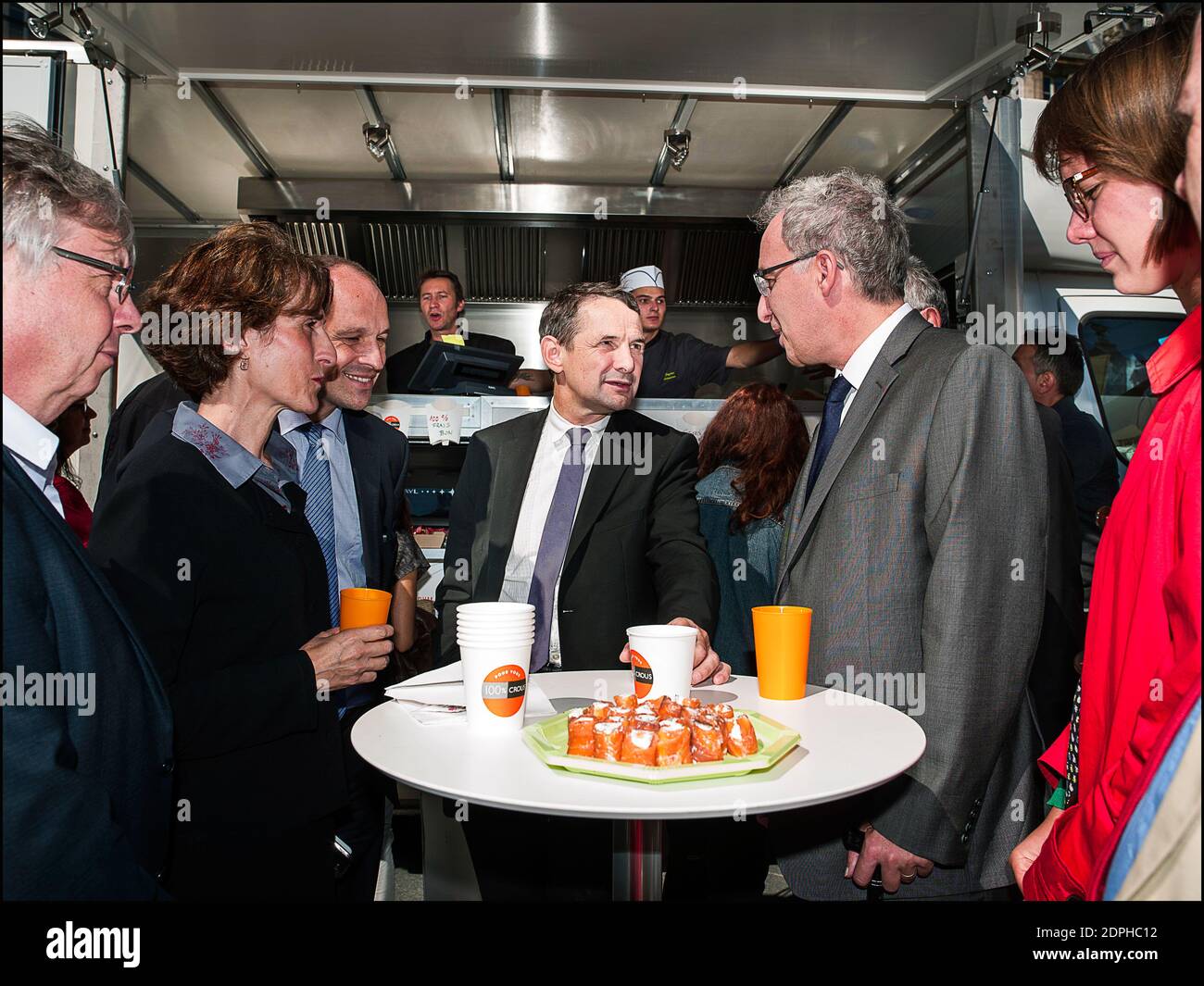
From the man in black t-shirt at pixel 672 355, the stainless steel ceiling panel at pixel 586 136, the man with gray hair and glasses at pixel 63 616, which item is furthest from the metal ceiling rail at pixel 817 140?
the man with gray hair and glasses at pixel 63 616

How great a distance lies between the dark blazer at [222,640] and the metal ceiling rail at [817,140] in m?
4.00

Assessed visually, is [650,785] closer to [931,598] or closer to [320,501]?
[931,598]

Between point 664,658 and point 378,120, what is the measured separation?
430 cm

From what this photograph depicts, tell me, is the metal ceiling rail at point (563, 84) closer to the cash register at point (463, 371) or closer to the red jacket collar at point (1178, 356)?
the cash register at point (463, 371)

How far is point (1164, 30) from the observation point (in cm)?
105

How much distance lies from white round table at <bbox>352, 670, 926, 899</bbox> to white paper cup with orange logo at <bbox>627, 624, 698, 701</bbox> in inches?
6.1

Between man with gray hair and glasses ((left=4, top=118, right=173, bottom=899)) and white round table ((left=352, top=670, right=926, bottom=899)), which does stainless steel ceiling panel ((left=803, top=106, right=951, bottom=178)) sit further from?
man with gray hair and glasses ((left=4, top=118, right=173, bottom=899))

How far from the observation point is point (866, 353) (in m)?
1.86

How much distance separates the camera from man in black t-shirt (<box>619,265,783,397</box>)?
483cm

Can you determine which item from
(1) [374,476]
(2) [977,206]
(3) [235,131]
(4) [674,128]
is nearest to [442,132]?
(3) [235,131]

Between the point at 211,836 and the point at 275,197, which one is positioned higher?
the point at 275,197

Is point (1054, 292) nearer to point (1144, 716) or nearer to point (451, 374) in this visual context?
point (451, 374)
